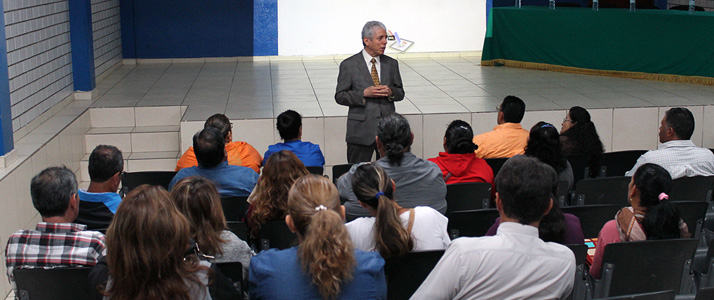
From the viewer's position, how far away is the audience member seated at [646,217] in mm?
2836

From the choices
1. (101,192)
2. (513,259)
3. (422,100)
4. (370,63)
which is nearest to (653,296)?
(513,259)

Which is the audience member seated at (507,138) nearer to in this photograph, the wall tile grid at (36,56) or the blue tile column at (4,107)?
the blue tile column at (4,107)

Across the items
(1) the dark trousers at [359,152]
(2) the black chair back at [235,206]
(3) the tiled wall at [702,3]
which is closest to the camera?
(2) the black chair back at [235,206]

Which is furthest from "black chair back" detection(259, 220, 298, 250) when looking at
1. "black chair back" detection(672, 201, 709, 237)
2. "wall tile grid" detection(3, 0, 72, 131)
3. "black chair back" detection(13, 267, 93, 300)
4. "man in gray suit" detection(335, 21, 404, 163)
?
"wall tile grid" detection(3, 0, 72, 131)

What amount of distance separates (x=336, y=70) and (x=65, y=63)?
3.98 metres

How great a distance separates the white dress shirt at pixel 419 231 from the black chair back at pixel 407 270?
0.08m

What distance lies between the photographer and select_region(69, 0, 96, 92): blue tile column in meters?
7.36

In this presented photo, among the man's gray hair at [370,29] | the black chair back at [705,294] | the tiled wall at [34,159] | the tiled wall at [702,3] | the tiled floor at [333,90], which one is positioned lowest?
the tiled wall at [34,159]

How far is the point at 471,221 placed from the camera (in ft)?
10.7

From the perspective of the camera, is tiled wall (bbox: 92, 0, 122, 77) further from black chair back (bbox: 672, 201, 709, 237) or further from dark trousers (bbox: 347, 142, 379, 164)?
black chair back (bbox: 672, 201, 709, 237)

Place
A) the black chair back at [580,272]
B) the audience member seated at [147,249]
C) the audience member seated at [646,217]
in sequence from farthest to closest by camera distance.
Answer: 1. the audience member seated at [646,217]
2. the black chair back at [580,272]
3. the audience member seated at [147,249]

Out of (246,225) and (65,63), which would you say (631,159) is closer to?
(246,225)

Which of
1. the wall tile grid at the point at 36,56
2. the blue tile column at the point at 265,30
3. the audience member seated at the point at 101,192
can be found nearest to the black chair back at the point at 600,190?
the audience member seated at the point at 101,192

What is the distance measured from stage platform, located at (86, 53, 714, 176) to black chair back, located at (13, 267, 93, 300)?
147 inches
